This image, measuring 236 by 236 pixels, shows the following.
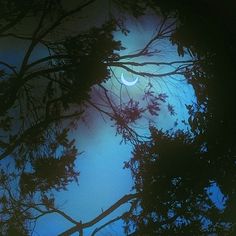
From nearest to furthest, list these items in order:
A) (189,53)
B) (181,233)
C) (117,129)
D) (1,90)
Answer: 1. (181,233)
2. (1,90)
3. (189,53)
4. (117,129)

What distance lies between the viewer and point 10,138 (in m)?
4.46

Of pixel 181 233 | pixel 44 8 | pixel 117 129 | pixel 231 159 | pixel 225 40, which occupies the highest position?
pixel 44 8

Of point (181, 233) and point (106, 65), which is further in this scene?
point (106, 65)

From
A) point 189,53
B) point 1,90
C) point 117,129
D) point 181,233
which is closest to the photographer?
point 181,233

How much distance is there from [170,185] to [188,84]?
1.22 metres

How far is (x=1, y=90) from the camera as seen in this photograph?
173 inches

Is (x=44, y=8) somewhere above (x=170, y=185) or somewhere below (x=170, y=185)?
above

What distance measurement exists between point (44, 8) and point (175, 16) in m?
1.33

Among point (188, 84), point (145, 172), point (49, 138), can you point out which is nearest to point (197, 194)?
point (145, 172)

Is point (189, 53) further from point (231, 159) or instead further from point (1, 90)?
point (1, 90)

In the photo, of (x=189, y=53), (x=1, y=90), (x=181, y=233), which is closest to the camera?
(x=181, y=233)

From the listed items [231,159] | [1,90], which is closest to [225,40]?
[231,159]

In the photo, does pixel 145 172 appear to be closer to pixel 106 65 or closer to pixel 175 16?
pixel 106 65

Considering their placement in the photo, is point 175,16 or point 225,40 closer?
point 225,40
